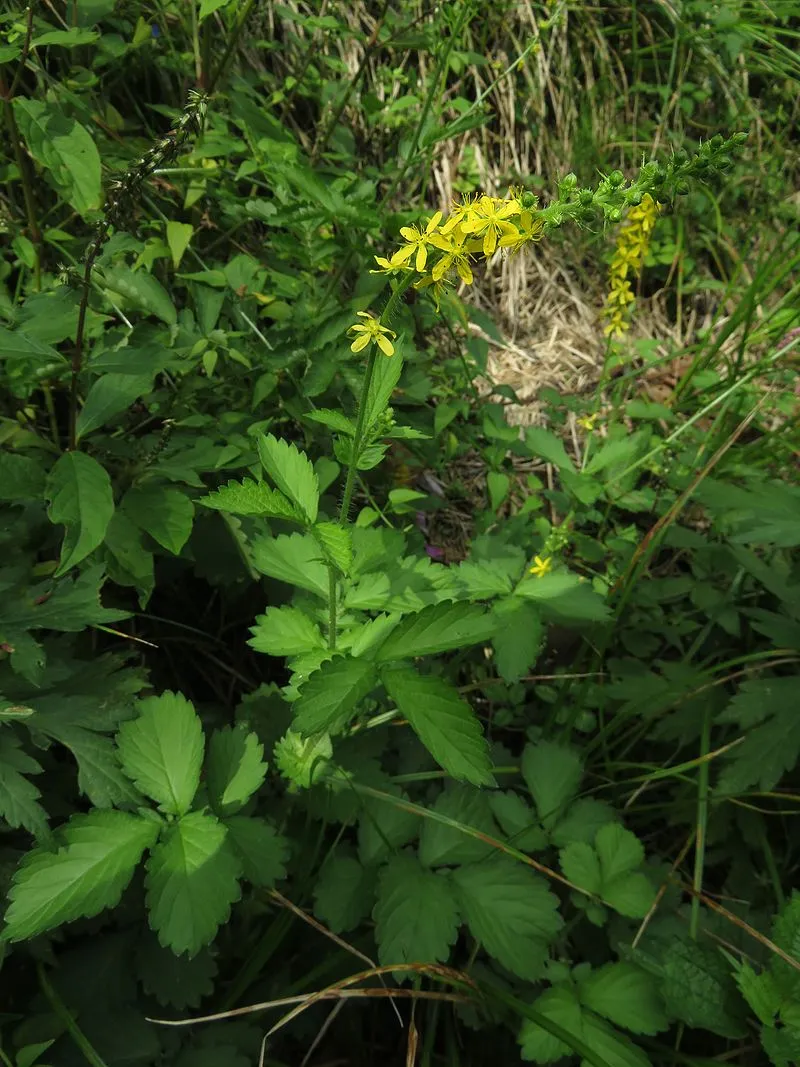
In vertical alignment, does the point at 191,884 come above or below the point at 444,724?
below

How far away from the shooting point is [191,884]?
1070mm

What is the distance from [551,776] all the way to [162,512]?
3.25 feet

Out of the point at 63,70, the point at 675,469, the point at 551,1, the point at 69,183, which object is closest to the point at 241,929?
the point at 69,183

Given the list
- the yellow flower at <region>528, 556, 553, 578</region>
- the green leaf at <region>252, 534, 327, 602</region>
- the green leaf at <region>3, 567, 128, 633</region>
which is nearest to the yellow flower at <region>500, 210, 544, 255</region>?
the green leaf at <region>252, 534, 327, 602</region>

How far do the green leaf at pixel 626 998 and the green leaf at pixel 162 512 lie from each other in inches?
44.0

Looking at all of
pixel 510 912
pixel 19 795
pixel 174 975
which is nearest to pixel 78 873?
pixel 19 795

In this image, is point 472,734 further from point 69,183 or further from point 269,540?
point 69,183

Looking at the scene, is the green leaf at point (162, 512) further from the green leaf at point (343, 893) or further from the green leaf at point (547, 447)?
the green leaf at point (547, 447)

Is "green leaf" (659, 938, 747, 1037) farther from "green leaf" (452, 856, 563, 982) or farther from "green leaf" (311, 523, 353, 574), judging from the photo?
"green leaf" (311, 523, 353, 574)

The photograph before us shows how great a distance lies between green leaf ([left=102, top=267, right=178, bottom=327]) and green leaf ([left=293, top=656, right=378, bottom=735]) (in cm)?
93

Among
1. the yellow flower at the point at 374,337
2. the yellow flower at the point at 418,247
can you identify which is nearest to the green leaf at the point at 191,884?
the yellow flower at the point at 374,337

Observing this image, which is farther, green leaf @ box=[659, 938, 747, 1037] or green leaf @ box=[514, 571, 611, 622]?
green leaf @ box=[514, 571, 611, 622]

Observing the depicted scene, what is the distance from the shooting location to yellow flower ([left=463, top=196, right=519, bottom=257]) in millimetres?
942

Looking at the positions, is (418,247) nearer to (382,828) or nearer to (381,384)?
(381,384)
